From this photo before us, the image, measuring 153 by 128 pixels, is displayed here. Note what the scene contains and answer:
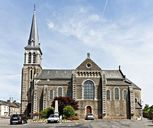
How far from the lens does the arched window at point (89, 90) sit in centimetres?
6738

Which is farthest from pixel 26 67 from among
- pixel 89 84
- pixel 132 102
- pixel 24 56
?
pixel 132 102

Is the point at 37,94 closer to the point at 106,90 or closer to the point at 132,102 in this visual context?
the point at 106,90

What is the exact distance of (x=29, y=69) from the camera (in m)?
74.5

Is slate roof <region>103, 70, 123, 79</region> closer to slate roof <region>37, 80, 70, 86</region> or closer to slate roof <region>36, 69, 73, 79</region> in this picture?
slate roof <region>36, 69, 73, 79</region>

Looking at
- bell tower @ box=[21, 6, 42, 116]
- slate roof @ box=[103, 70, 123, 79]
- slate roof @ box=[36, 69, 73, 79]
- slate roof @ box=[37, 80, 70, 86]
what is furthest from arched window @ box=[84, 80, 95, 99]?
bell tower @ box=[21, 6, 42, 116]

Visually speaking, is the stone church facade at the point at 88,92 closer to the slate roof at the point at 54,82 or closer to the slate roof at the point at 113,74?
the slate roof at the point at 54,82

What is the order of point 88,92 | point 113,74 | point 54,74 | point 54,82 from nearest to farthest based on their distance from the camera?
point 88,92, point 54,82, point 54,74, point 113,74

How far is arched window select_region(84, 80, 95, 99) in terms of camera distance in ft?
221

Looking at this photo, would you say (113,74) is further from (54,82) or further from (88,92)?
(54,82)

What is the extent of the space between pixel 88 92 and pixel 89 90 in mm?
532

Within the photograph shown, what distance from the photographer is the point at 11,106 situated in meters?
125

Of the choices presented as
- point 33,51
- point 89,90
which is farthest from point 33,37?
point 89,90

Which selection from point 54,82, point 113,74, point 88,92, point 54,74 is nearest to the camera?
point 88,92

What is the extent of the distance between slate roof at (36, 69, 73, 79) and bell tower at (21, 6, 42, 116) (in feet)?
5.51
